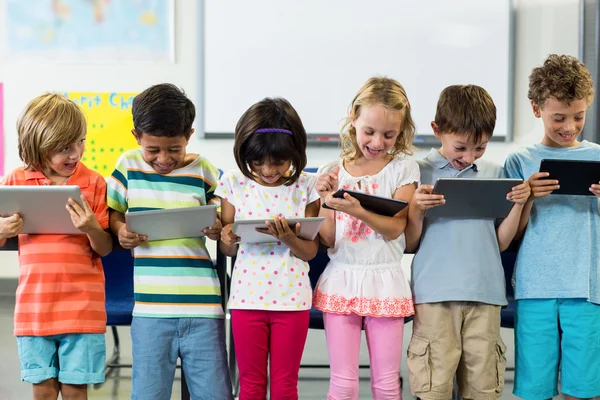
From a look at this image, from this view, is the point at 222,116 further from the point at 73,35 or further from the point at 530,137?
the point at 530,137

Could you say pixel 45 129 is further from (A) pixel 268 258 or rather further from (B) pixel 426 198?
(B) pixel 426 198

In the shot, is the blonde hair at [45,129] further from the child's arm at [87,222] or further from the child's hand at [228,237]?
the child's hand at [228,237]

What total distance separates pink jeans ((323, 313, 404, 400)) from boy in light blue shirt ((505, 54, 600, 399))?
1.35 ft

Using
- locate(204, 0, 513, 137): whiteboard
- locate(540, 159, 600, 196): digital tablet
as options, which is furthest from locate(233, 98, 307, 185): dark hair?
locate(204, 0, 513, 137): whiteboard

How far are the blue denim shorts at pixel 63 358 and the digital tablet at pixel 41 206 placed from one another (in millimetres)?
298

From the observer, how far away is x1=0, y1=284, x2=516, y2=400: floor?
2703 mm

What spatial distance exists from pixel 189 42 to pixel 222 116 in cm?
55

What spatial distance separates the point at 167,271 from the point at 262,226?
1.08ft

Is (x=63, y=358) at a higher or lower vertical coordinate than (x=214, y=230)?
lower

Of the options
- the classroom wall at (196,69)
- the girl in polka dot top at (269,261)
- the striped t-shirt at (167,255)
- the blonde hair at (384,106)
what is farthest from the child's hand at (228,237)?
the classroom wall at (196,69)

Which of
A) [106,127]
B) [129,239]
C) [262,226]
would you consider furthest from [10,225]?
[106,127]

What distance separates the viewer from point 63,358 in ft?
5.85

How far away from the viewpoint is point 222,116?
433 cm

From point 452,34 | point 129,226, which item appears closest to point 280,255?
point 129,226
